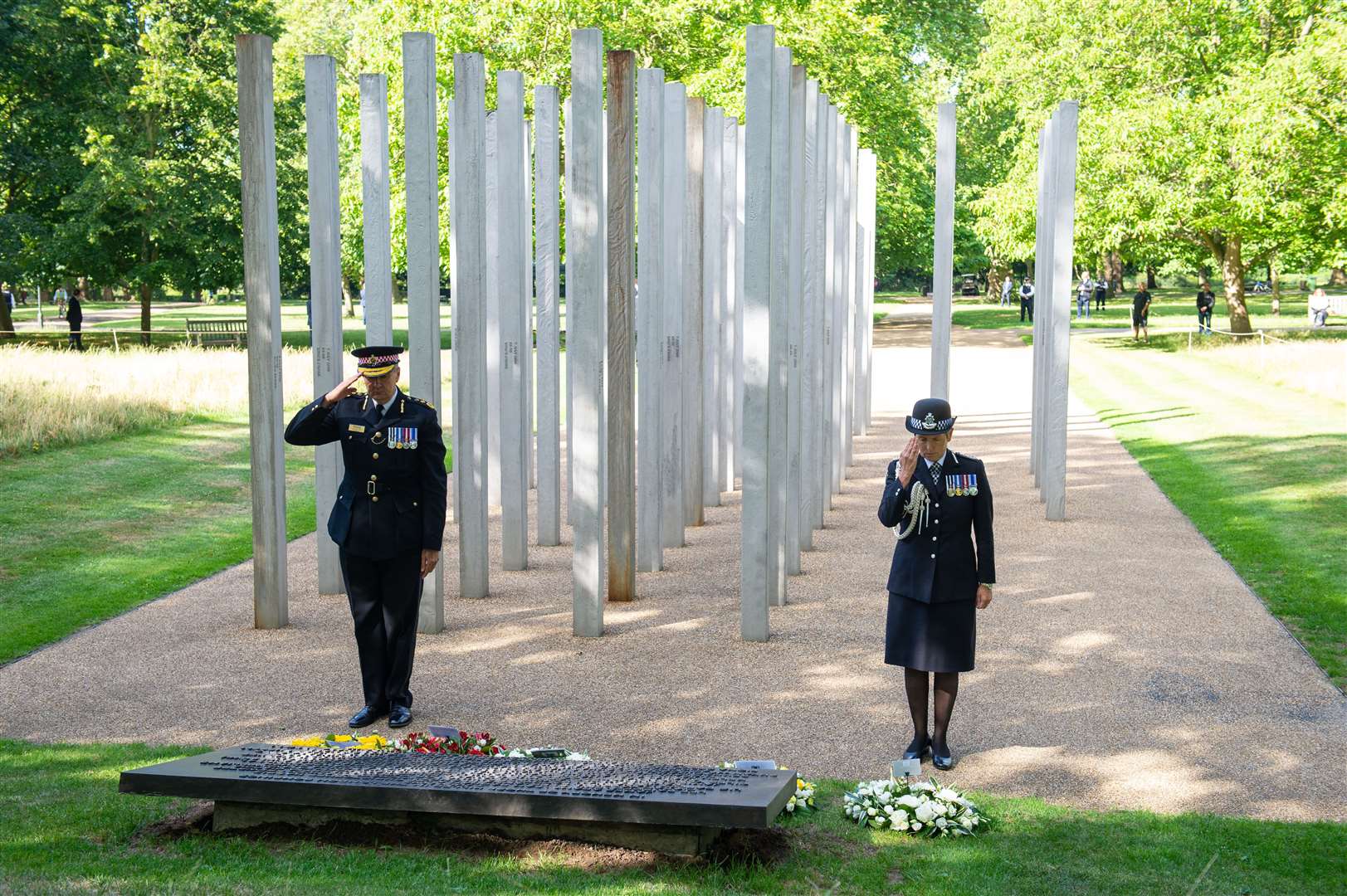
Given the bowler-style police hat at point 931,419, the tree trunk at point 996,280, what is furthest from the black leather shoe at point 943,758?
the tree trunk at point 996,280

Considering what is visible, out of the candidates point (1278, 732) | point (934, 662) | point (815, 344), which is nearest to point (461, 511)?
point (815, 344)

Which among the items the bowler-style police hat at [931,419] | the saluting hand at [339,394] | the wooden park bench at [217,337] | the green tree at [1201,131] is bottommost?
the bowler-style police hat at [931,419]

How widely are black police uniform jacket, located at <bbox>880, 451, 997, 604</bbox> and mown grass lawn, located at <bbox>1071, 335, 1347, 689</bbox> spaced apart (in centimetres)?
317

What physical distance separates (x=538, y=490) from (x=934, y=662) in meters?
7.03

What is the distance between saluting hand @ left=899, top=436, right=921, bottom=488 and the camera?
7.05m

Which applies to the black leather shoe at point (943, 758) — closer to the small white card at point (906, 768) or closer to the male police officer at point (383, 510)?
the small white card at point (906, 768)

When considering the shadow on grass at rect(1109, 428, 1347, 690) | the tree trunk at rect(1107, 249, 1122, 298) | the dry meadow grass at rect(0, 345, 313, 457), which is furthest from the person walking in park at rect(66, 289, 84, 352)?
the tree trunk at rect(1107, 249, 1122, 298)

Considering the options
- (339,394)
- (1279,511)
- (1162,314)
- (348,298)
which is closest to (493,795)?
(339,394)

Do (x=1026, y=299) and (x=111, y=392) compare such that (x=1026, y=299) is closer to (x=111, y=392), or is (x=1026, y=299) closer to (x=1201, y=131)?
(x=1201, y=131)

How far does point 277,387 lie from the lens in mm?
9977

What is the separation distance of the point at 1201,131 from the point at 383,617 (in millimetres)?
30187

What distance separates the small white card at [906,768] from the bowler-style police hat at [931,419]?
1545mm

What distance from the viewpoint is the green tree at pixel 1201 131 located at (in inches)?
1222

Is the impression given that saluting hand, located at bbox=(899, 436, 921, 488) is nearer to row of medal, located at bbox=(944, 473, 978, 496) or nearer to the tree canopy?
row of medal, located at bbox=(944, 473, 978, 496)
